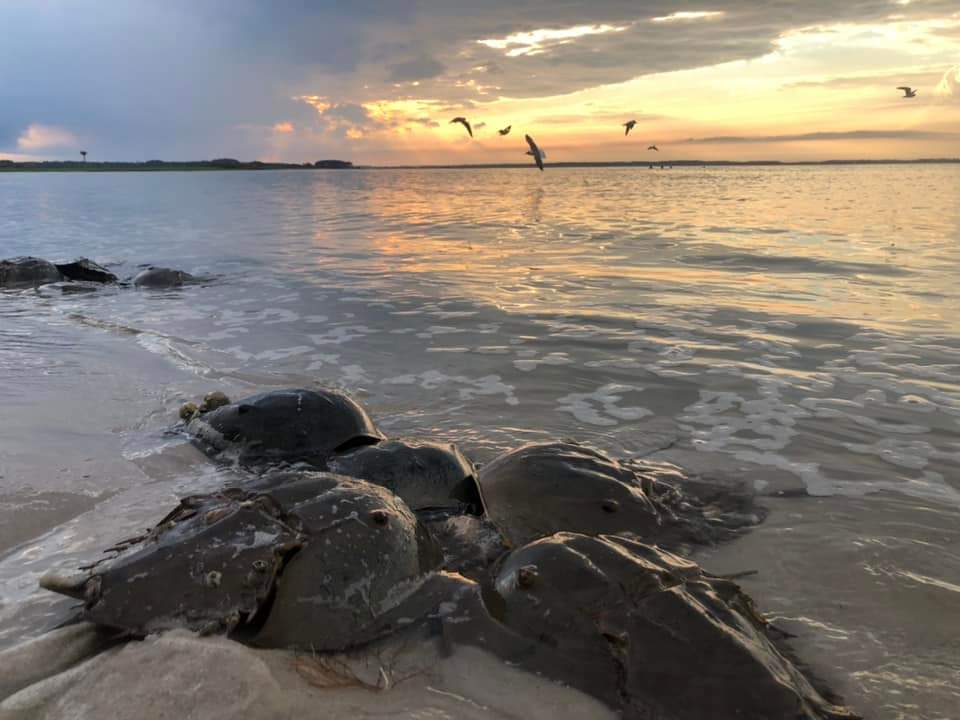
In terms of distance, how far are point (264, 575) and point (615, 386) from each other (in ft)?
12.2

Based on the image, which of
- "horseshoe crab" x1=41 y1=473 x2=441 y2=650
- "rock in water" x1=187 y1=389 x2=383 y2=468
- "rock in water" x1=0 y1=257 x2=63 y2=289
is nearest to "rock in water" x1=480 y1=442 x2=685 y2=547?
"horseshoe crab" x1=41 y1=473 x2=441 y2=650

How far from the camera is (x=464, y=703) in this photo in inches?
75.8

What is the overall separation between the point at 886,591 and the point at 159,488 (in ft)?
11.0

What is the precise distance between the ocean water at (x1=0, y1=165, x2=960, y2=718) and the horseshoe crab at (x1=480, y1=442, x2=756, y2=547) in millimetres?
244

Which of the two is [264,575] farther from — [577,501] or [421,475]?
[577,501]

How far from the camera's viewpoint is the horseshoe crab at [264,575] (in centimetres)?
206

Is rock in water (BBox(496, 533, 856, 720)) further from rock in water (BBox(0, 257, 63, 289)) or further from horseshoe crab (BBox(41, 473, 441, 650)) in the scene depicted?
rock in water (BBox(0, 257, 63, 289))

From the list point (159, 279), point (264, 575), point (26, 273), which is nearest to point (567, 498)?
point (264, 575)

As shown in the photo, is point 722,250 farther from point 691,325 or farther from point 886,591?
point 886,591

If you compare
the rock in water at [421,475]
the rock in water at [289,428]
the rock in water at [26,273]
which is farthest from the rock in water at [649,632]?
the rock in water at [26,273]

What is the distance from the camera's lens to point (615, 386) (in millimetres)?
5344

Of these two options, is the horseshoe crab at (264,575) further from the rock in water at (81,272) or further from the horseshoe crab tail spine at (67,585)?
the rock in water at (81,272)

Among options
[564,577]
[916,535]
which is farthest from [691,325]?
[564,577]

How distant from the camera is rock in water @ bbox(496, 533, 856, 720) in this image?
5.87 ft
